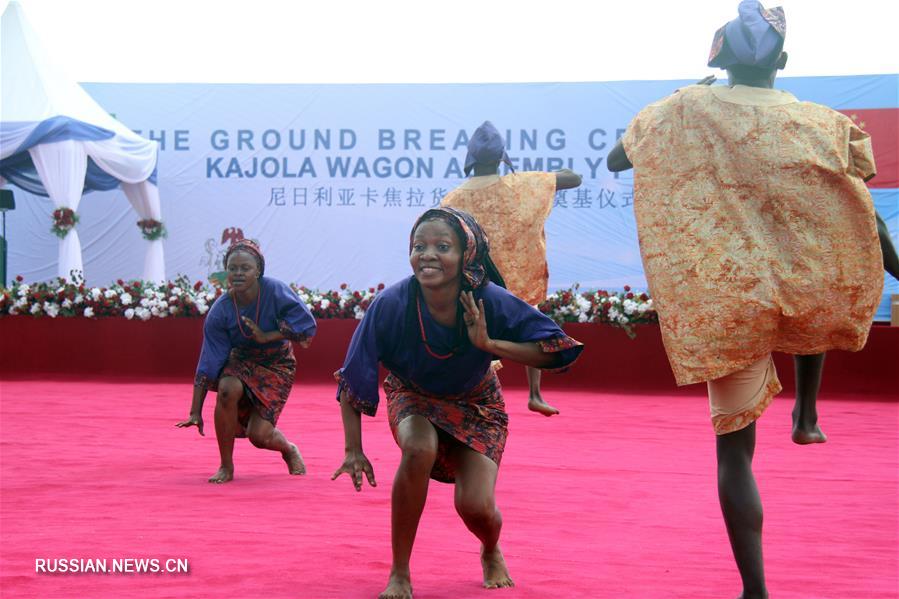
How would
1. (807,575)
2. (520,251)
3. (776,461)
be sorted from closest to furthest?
(807,575) < (776,461) < (520,251)

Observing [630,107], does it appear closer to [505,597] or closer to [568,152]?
[568,152]

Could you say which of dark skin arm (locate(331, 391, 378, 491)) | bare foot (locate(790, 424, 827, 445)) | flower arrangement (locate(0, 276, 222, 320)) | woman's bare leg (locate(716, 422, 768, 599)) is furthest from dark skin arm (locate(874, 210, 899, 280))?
flower arrangement (locate(0, 276, 222, 320))

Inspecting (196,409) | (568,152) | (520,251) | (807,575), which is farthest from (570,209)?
(807,575)

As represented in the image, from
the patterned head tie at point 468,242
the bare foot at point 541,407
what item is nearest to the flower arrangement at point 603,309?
the bare foot at point 541,407

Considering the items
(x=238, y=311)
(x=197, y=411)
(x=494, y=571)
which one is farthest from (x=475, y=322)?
(x=238, y=311)

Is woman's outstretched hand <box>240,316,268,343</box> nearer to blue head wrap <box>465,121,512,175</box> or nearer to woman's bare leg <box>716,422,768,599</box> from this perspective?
blue head wrap <box>465,121,512,175</box>

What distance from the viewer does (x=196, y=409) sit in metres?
6.19

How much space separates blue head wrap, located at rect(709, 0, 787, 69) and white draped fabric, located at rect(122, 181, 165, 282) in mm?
15062

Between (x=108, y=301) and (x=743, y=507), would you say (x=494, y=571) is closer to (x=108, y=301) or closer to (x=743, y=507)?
(x=743, y=507)

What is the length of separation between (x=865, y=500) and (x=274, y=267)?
1346 centimetres

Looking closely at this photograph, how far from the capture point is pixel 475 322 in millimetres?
3818

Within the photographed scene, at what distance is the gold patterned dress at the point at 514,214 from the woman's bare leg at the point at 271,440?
7.29ft

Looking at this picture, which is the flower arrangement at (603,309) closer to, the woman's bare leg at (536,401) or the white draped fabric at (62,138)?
the woman's bare leg at (536,401)

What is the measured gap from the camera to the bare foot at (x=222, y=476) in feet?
20.5
